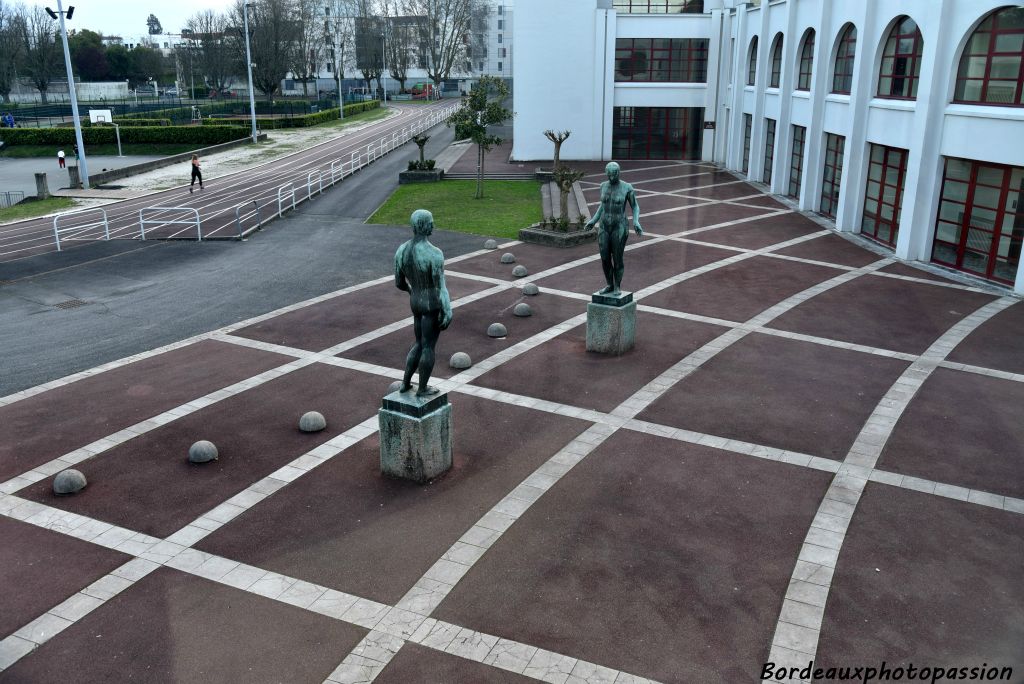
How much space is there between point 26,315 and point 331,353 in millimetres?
7502

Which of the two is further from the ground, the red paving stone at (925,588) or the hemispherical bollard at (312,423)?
the hemispherical bollard at (312,423)

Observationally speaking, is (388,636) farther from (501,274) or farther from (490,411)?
(501,274)

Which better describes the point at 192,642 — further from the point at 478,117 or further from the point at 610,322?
the point at 478,117

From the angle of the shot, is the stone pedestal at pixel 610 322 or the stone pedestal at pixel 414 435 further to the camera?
the stone pedestal at pixel 610 322

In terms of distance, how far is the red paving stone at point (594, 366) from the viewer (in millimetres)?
12078

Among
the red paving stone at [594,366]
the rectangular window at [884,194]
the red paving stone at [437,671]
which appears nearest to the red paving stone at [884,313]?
the red paving stone at [594,366]

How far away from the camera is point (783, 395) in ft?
39.6

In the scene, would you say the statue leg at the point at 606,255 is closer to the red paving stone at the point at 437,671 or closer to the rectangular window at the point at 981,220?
the red paving stone at the point at 437,671

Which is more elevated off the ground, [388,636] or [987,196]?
[987,196]

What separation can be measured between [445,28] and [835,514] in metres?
106

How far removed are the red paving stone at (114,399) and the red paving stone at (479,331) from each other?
166cm

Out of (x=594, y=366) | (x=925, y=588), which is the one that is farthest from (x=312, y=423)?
(x=925, y=588)

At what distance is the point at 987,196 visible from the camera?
734 inches

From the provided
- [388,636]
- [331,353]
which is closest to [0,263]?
[331,353]
